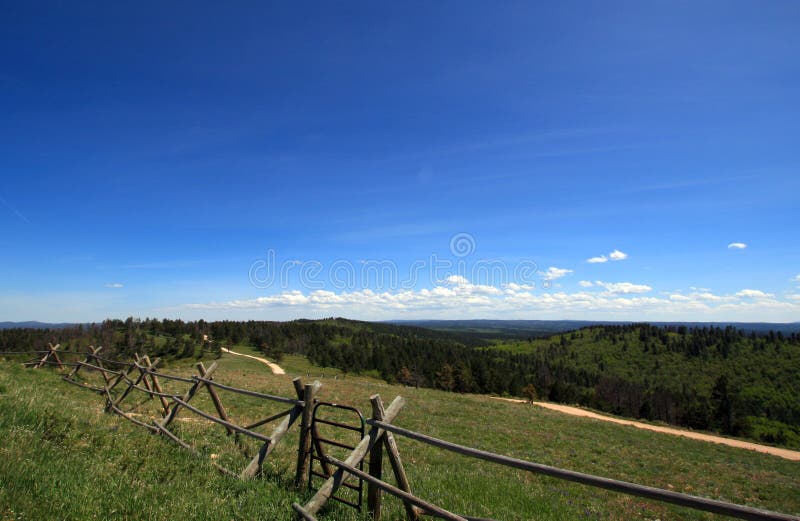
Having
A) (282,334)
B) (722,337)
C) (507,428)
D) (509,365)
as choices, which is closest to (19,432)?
(507,428)

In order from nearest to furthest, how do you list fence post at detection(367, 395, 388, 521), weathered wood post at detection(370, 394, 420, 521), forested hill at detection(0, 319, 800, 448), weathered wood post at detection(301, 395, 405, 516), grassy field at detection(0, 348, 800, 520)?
1. grassy field at detection(0, 348, 800, 520)
2. weathered wood post at detection(301, 395, 405, 516)
3. weathered wood post at detection(370, 394, 420, 521)
4. fence post at detection(367, 395, 388, 521)
5. forested hill at detection(0, 319, 800, 448)

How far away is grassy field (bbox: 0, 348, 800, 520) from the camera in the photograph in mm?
5113

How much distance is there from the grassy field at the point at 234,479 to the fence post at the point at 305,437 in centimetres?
35

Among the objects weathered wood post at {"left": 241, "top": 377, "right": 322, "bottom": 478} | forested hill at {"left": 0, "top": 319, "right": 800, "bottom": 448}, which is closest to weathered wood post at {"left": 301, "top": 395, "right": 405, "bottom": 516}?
weathered wood post at {"left": 241, "top": 377, "right": 322, "bottom": 478}

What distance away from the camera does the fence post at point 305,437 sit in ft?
24.0

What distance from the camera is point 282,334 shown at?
5842 inches

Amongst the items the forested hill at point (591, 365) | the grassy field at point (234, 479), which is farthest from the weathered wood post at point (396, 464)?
the forested hill at point (591, 365)

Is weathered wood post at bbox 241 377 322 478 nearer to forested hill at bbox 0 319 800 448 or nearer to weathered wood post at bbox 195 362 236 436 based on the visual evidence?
weathered wood post at bbox 195 362 236 436

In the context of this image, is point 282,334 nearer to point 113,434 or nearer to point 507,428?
point 507,428

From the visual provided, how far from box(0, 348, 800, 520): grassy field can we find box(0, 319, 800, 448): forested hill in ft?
174

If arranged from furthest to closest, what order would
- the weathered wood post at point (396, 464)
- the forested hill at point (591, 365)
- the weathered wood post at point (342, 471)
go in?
the forested hill at point (591, 365) → the weathered wood post at point (396, 464) → the weathered wood post at point (342, 471)

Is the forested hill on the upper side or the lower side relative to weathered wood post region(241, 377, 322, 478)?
lower

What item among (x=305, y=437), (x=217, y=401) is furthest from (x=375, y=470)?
(x=217, y=401)

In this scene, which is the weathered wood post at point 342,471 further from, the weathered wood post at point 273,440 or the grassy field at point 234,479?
the weathered wood post at point 273,440
